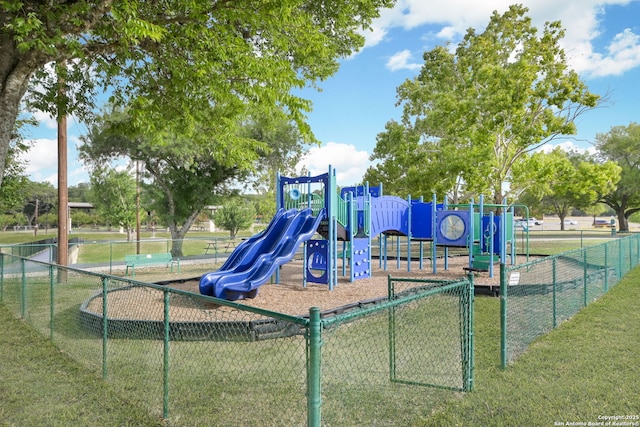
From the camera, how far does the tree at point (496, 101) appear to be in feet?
66.0

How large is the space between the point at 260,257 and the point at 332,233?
244 cm

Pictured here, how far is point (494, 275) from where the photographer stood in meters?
13.7

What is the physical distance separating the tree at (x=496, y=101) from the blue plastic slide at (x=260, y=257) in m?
12.1

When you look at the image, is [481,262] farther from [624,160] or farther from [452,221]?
[624,160]

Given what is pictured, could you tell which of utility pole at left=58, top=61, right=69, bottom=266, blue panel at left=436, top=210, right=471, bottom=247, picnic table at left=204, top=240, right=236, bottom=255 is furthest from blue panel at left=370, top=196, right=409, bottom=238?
picnic table at left=204, top=240, right=236, bottom=255

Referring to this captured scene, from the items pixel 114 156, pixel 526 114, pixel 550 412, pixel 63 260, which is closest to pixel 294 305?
pixel 550 412

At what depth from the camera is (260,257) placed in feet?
32.7

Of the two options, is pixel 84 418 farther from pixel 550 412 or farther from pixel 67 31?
pixel 67 31

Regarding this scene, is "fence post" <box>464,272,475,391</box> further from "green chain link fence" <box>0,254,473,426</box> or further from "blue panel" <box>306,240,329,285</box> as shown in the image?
"blue panel" <box>306,240,329,285</box>

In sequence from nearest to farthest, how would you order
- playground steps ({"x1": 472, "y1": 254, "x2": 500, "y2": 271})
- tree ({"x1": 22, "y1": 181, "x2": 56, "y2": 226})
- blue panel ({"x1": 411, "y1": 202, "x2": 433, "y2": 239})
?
playground steps ({"x1": 472, "y1": 254, "x2": 500, "y2": 271}), blue panel ({"x1": 411, "y1": 202, "x2": 433, "y2": 239}), tree ({"x1": 22, "y1": 181, "x2": 56, "y2": 226})

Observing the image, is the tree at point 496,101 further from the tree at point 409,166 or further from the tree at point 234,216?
the tree at point 234,216

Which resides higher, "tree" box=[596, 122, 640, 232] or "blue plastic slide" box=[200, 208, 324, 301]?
"tree" box=[596, 122, 640, 232]

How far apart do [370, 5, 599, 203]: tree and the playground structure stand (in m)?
6.66

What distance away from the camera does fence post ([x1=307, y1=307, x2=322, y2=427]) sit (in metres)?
2.86
